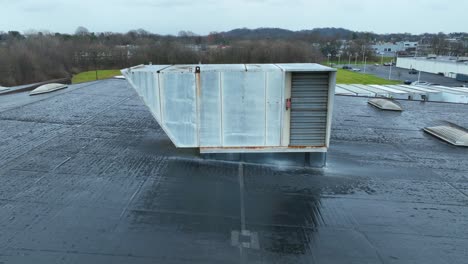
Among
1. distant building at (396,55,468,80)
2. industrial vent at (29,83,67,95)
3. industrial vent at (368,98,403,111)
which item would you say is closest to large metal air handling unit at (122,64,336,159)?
industrial vent at (368,98,403,111)

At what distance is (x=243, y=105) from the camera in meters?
6.54

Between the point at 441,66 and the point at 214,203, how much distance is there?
66733 mm

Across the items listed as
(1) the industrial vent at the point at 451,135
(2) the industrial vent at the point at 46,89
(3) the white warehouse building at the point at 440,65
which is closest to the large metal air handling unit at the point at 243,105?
(1) the industrial vent at the point at 451,135

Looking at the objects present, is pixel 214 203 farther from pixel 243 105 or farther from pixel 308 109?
pixel 308 109

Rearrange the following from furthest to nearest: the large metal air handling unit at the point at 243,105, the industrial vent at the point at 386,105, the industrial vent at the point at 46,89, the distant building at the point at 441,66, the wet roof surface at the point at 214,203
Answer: the distant building at the point at 441,66 < the industrial vent at the point at 46,89 < the industrial vent at the point at 386,105 < the large metal air handling unit at the point at 243,105 < the wet roof surface at the point at 214,203

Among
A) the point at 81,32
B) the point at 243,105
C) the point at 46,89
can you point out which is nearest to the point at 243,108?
the point at 243,105

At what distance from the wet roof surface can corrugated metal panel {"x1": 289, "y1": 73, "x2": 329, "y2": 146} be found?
2.31 feet

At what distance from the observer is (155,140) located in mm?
8312

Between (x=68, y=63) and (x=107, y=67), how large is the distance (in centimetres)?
629

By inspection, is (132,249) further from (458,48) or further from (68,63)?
(458,48)

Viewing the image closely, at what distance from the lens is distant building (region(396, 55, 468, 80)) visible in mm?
52897

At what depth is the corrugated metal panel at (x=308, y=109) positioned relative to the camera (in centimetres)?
641

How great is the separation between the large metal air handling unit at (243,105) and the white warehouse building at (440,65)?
186ft

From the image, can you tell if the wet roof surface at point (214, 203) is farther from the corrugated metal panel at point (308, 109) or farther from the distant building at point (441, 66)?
the distant building at point (441, 66)
